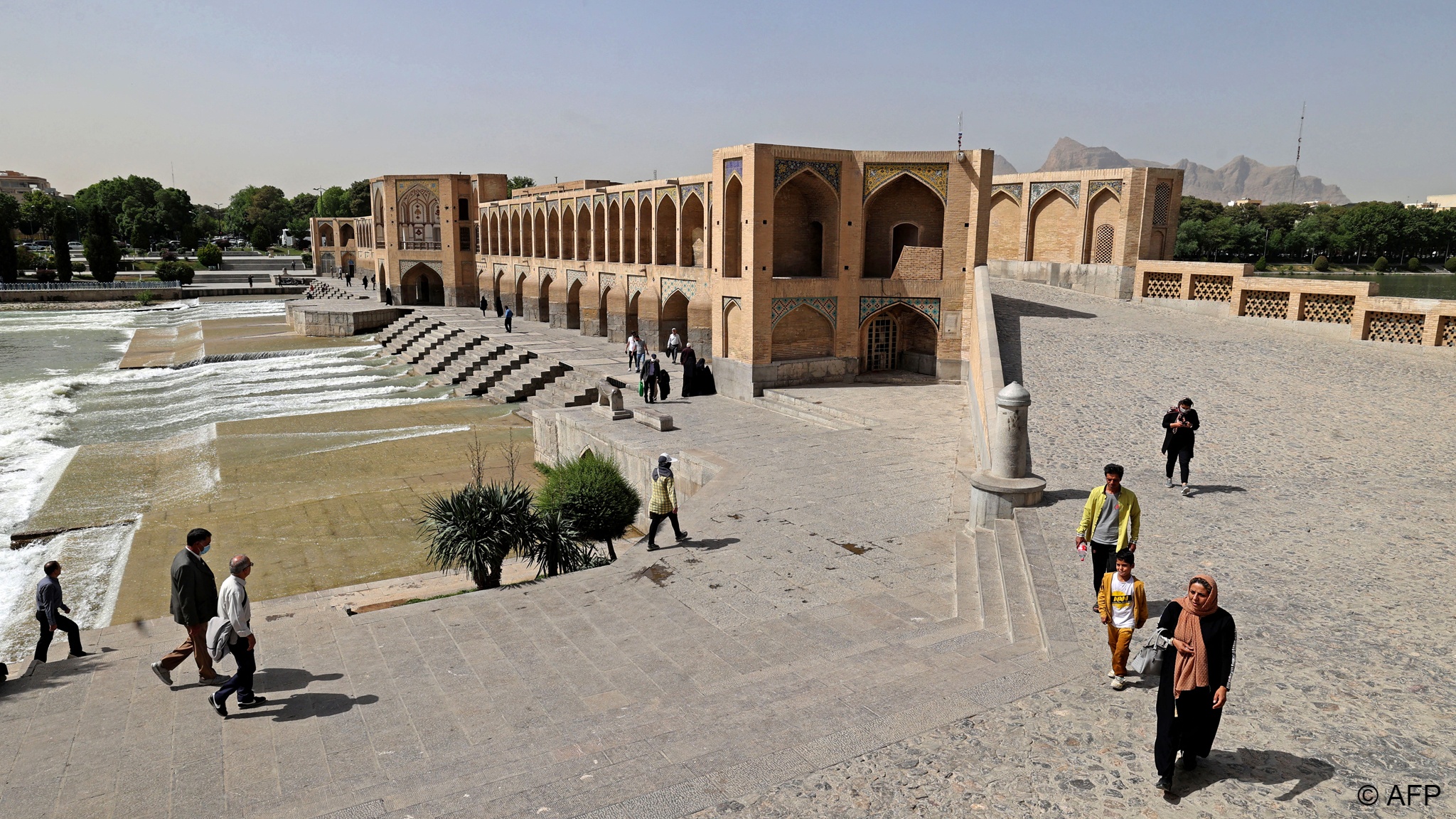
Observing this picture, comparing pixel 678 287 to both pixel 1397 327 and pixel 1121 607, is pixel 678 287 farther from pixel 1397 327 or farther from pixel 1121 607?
pixel 1121 607

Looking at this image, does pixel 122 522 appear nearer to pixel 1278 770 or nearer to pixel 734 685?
pixel 734 685

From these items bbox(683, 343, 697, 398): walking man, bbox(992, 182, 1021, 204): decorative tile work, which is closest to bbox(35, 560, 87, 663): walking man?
bbox(683, 343, 697, 398): walking man

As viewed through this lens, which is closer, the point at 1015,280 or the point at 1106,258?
the point at 1106,258

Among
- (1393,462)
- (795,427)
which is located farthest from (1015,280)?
(1393,462)

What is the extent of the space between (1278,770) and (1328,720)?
0.62 m

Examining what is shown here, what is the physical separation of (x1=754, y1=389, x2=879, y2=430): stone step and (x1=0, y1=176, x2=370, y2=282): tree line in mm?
52460

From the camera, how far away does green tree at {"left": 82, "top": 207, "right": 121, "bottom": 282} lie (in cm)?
5134

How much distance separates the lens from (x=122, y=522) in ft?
42.9

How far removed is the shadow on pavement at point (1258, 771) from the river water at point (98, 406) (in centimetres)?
870

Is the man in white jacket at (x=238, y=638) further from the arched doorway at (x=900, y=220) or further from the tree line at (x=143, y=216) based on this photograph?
the tree line at (x=143, y=216)

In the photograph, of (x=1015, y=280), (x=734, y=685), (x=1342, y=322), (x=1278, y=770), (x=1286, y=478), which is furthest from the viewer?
(x=1015, y=280)

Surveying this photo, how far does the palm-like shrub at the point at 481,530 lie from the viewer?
8.77 metres

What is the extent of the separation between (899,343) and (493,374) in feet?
36.7

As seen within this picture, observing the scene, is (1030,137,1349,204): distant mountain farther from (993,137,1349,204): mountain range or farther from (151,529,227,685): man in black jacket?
(151,529,227,685): man in black jacket
